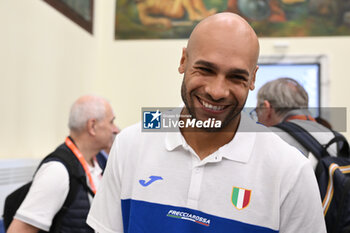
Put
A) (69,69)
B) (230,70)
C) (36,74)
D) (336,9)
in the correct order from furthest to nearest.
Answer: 1. (336,9)
2. (69,69)
3. (36,74)
4. (230,70)

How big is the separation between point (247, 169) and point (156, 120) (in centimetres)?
46

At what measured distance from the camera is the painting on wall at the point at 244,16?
8.23m

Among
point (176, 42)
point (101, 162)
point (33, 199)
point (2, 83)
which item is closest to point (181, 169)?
point (33, 199)

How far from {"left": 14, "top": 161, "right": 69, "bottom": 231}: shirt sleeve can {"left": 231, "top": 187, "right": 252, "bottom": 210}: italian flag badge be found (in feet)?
5.32

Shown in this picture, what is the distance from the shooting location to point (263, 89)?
113 inches

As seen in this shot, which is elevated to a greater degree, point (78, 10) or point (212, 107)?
point (78, 10)

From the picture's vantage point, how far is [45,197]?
2639 mm

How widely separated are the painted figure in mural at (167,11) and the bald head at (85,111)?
18.5 ft

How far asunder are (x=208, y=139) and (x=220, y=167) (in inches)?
4.9

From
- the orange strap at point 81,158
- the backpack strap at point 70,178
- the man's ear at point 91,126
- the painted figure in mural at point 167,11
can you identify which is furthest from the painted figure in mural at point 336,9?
the backpack strap at point 70,178

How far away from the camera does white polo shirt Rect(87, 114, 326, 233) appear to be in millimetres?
1404

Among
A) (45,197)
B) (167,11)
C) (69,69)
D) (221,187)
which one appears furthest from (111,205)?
(167,11)

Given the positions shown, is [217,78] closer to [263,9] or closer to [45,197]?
[45,197]

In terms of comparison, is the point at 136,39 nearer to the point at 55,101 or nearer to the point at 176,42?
the point at 176,42
